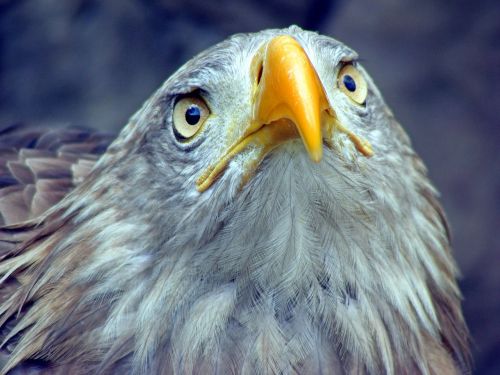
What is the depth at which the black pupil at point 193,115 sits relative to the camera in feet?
5.04

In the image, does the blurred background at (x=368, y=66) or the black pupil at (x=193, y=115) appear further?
the blurred background at (x=368, y=66)

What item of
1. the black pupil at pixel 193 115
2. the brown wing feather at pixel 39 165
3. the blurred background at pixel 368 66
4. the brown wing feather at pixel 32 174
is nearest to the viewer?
the black pupil at pixel 193 115

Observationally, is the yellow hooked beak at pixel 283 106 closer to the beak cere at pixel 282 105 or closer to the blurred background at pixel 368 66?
the beak cere at pixel 282 105

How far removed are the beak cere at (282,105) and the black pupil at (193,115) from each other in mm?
131

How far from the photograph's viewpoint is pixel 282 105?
4.24 ft

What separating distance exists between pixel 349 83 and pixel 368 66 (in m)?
1.68

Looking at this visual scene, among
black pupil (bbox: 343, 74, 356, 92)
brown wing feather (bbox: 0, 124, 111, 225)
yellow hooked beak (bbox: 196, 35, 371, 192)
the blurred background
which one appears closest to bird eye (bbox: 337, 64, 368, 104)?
black pupil (bbox: 343, 74, 356, 92)

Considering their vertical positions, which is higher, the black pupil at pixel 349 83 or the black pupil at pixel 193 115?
the black pupil at pixel 349 83

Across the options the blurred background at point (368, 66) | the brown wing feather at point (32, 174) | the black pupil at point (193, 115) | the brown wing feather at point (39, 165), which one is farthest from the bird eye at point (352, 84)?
the blurred background at point (368, 66)

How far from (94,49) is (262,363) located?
2.11 meters

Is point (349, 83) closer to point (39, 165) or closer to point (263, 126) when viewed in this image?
point (263, 126)

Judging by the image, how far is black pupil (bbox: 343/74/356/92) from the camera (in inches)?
61.6

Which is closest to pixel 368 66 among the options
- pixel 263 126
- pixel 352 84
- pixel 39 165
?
pixel 39 165

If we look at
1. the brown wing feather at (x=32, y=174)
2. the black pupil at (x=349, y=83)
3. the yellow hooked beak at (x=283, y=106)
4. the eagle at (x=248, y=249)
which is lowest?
the brown wing feather at (x=32, y=174)
